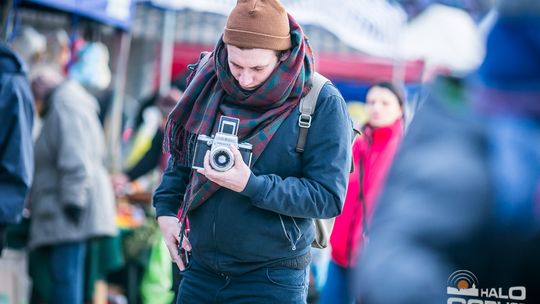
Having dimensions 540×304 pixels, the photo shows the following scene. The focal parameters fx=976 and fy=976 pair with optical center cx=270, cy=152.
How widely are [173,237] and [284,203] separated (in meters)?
0.57

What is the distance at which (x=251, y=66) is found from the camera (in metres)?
3.49

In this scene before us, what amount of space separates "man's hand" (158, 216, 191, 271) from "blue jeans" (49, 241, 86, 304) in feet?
10.3

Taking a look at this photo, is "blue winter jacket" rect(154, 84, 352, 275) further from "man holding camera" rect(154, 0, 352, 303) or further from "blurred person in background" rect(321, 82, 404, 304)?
"blurred person in background" rect(321, 82, 404, 304)

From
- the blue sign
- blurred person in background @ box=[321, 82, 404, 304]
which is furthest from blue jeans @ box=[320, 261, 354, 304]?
the blue sign

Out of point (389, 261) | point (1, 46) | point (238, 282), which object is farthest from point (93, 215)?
point (389, 261)

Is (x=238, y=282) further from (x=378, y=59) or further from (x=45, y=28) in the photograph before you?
(x=378, y=59)

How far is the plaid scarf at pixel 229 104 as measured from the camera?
11.4 feet

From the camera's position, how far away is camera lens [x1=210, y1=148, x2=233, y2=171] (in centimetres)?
333

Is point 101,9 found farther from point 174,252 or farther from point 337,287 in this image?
point 174,252

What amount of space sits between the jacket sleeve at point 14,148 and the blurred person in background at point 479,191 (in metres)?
3.65

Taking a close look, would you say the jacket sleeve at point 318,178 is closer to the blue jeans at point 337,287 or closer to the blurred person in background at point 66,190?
the blue jeans at point 337,287

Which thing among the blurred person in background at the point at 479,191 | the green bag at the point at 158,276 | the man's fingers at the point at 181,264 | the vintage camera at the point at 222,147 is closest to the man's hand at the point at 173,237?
the man's fingers at the point at 181,264

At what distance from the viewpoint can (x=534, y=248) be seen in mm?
1414

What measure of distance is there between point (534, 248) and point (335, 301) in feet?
13.9
